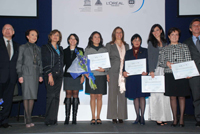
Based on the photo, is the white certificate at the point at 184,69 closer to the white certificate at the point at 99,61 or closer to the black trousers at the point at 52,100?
the white certificate at the point at 99,61

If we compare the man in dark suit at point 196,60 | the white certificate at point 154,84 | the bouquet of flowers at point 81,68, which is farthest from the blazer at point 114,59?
the man in dark suit at point 196,60

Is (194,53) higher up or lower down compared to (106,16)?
lower down

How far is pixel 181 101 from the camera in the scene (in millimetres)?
3426

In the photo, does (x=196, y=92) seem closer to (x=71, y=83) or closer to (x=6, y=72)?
(x=71, y=83)

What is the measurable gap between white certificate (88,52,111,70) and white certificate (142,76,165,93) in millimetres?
781

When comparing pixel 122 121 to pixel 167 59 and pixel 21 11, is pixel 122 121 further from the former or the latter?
pixel 21 11

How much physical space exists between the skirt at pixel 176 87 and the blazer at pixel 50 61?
2.05 meters

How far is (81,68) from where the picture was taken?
3592mm

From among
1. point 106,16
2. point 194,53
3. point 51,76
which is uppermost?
point 106,16

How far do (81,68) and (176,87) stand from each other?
1.77 metres

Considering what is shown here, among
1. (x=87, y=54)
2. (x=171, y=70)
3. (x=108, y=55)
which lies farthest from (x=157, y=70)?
(x=87, y=54)

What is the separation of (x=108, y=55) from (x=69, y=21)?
5.32 feet

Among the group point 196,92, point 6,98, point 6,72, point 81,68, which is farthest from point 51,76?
point 196,92

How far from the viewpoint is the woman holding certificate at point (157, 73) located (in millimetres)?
3631
